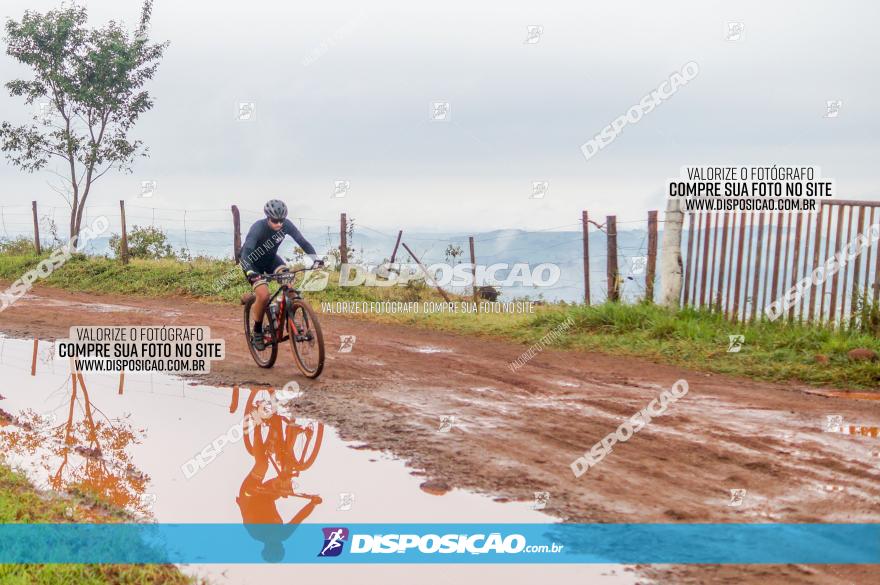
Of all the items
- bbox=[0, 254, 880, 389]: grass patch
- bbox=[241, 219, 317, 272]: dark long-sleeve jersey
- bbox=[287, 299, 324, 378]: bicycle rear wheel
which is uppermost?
bbox=[241, 219, 317, 272]: dark long-sleeve jersey

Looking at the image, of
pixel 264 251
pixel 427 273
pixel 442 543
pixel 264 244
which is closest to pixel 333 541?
pixel 442 543

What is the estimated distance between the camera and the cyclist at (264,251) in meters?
9.57

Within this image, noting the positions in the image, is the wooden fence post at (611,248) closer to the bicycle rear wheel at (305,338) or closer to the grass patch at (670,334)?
the grass patch at (670,334)

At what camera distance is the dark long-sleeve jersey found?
9.52m

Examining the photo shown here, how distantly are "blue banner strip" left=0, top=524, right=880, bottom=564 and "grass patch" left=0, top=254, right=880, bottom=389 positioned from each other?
5674 millimetres

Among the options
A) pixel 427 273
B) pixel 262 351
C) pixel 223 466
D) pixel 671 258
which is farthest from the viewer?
pixel 427 273

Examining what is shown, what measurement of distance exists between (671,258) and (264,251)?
7111mm

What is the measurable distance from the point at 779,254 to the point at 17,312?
560 inches

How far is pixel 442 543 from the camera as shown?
16.1 feet

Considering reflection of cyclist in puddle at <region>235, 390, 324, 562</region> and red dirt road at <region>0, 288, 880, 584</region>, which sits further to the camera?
red dirt road at <region>0, 288, 880, 584</region>

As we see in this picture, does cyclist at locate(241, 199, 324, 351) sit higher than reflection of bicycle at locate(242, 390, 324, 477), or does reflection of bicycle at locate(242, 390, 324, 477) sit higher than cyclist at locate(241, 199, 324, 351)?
cyclist at locate(241, 199, 324, 351)

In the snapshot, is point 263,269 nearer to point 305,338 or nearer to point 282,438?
point 305,338

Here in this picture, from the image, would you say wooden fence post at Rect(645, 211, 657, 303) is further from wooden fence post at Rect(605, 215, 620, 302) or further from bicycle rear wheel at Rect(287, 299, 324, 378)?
bicycle rear wheel at Rect(287, 299, 324, 378)

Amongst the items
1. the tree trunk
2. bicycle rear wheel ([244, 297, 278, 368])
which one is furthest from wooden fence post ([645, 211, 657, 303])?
bicycle rear wheel ([244, 297, 278, 368])
